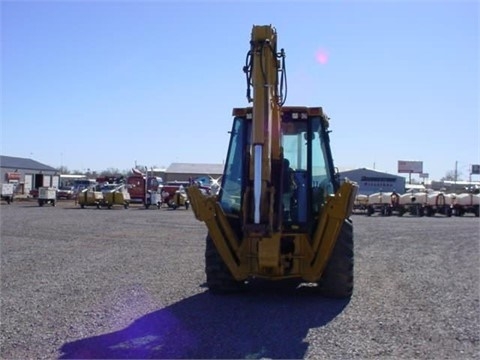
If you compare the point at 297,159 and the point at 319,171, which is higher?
the point at 297,159

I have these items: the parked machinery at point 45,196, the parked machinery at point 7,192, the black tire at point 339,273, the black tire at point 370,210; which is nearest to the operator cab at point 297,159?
the black tire at point 339,273

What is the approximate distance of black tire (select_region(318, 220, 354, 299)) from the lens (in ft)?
28.8

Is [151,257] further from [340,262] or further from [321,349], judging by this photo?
[321,349]

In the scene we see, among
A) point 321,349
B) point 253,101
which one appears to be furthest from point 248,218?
point 321,349

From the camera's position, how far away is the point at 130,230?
2230cm

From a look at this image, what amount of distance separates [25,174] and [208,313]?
80.7 meters

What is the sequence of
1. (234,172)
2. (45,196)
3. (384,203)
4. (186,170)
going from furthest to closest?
(186,170) < (45,196) < (384,203) < (234,172)

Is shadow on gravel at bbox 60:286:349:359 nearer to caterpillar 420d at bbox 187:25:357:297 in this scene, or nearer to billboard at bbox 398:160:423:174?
caterpillar 420d at bbox 187:25:357:297

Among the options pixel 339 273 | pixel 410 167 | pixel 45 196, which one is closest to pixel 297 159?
pixel 339 273

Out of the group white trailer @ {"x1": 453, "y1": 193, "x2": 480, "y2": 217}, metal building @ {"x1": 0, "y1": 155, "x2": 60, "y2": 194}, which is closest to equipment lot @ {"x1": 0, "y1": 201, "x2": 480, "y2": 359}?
white trailer @ {"x1": 453, "y1": 193, "x2": 480, "y2": 217}

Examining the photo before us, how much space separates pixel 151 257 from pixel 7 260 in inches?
127

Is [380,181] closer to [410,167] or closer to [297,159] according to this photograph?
[410,167]

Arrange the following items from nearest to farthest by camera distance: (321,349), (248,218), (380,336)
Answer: (321,349), (380,336), (248,218)

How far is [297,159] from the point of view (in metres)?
9.42
